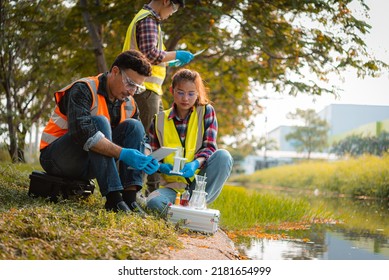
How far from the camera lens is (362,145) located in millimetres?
18188

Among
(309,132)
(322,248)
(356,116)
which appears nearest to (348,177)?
(356,116)

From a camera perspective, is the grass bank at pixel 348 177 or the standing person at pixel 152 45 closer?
the standing person at pixel 152 45

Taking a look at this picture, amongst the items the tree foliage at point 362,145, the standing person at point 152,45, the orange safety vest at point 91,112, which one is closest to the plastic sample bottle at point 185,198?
the orange safety vest at point 91,112

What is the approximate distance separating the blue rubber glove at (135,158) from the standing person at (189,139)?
11.4 inches

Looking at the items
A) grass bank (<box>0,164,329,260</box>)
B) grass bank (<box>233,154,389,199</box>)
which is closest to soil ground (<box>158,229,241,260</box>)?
grass bank (<box>0,164,329,260</box>)

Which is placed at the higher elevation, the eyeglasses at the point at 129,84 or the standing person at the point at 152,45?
the standing person at the point at 152,45

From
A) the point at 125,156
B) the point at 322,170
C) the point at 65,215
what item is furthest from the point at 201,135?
the point at 322,170

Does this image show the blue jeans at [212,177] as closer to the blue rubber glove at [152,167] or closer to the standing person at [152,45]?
the blue rubber glove at [152,167]

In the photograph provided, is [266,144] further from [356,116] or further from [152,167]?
[152,167]

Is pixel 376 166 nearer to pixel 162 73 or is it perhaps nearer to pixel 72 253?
pixel 162 73

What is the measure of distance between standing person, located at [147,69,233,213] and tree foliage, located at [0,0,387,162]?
10.2ft

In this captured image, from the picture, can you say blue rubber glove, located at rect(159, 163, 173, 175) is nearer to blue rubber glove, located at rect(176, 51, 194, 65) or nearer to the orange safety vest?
the orange safety vest

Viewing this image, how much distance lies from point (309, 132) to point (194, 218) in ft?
101

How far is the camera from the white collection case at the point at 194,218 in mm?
4238
